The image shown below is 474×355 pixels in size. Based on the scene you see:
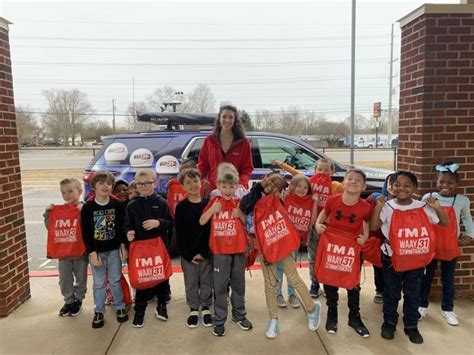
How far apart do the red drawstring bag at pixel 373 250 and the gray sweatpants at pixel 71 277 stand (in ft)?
8.85

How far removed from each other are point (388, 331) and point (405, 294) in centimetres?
35

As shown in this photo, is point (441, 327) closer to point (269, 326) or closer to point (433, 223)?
point (433, 223)

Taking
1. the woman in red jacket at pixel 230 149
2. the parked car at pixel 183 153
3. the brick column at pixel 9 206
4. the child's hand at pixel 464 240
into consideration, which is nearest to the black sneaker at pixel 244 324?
the woman in red jacket at pixel 230 149

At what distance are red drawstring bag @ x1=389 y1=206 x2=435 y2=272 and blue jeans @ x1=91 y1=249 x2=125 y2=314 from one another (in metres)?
2.47

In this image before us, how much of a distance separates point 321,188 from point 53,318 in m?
2.97

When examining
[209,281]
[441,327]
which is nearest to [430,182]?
[441,327]

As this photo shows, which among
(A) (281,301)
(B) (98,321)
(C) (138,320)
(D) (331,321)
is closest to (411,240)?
(D) (331,321)

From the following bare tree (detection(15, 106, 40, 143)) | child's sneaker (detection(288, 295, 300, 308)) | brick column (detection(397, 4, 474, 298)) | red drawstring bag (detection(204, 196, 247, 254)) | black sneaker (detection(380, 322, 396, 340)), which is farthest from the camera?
bare tree (detection(15, 106, 40, 143))

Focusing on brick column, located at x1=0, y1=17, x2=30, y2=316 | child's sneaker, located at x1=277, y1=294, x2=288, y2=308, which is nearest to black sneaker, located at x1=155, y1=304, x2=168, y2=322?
→ child's sneaker, located at x1=277, y1=294, x2=288, y2=308

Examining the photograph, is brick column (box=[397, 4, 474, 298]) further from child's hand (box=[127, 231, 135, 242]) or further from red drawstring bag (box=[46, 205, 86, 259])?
red drawstring bag (box=[46, 205, 86, 259])

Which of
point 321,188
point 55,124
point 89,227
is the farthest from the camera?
point 55,124

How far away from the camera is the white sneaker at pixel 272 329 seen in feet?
10.7

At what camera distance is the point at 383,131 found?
80.1 meters

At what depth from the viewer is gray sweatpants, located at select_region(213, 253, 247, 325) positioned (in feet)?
11.0
